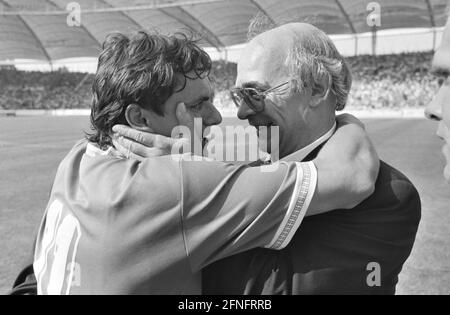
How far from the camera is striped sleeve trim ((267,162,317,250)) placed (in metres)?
1.49

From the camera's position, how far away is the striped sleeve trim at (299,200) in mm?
1485

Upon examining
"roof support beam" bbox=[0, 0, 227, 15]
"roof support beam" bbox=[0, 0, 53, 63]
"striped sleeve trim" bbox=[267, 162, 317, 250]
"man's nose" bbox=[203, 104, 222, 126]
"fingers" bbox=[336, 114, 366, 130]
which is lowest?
"roof support beam" bbox=[0, 0, 53, 63]

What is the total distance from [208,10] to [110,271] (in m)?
35.5

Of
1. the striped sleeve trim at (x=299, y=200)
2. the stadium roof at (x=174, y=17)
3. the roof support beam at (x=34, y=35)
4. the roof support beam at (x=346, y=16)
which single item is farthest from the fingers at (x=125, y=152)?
the roof support beam at (x=34, y=35)

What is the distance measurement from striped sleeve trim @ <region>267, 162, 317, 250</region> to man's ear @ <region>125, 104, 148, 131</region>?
62cm

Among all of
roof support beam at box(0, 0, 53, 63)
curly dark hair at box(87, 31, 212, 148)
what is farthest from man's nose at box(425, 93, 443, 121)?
roof support beam at box(0, 0, 53, 63)

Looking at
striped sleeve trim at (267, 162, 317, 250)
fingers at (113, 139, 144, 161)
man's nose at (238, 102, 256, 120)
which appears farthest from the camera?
man's nose at (238, 102, 256, 120)

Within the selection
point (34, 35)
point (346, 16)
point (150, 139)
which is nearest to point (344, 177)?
point (150, 139)

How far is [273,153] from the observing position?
2098 millimetres

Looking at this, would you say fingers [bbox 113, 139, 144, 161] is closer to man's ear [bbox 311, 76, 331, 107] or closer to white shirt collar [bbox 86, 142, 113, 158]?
white shirt collar [bbox 86, 142, 113, 158]

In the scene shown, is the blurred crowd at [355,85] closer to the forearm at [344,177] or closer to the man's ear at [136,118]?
the man's ear at [136,118]

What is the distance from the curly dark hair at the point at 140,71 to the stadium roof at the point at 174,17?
29.2 meters

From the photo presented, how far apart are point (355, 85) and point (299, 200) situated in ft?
142
